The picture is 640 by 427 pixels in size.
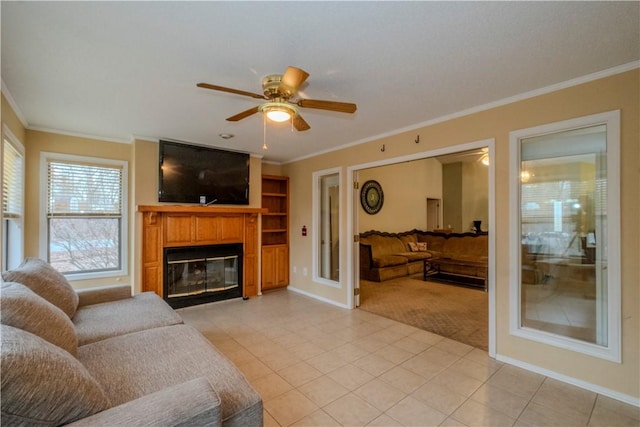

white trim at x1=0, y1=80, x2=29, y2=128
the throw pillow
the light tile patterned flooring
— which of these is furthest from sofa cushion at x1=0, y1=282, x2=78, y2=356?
the throw pillow

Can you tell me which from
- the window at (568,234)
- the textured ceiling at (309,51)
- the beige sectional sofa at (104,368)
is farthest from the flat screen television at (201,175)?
the window at (568,234)

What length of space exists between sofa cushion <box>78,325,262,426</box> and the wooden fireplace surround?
227 cm

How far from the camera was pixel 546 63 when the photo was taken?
208 centimetres

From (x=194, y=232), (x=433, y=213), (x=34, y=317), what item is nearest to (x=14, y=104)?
(x=194, y=232)

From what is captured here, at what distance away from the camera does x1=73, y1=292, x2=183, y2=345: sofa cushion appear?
6.72ft

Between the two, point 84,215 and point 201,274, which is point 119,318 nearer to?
point 201,274

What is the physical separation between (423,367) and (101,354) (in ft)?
8.05

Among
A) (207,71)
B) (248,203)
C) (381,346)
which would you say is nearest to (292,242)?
(248,203)

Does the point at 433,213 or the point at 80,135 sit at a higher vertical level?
the point at 80,135

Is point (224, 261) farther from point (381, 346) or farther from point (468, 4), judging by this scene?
point (468, 4)

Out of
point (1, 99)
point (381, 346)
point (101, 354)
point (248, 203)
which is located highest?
point (1, 99)

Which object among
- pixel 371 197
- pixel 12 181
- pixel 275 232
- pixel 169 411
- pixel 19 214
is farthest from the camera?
pixel 371 197

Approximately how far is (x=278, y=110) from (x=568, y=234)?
265 centimetres

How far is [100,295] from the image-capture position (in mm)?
2797
